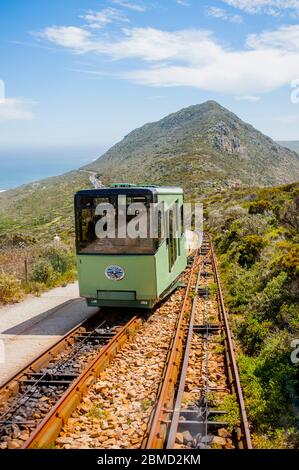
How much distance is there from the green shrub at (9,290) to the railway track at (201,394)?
6.41 meters

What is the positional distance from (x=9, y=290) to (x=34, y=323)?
3.31m

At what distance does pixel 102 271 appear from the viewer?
12.3 meters

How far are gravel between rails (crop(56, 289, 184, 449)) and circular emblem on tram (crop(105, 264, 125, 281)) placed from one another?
1711mm

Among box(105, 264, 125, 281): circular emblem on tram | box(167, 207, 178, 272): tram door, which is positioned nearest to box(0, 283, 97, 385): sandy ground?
box(105, 264, 125, 281): circular emblem on tram

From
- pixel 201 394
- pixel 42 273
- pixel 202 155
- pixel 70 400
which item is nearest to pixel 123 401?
pixel 70 400

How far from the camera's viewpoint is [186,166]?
88188 mm

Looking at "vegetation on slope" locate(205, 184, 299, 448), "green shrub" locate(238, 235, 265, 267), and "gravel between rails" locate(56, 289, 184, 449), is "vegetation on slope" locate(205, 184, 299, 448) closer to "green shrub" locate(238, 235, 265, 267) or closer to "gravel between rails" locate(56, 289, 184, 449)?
"green shrub" locate(238, 235, 265, 267)

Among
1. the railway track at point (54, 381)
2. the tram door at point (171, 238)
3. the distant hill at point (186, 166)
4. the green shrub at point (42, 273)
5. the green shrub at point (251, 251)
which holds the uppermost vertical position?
the distant hill at point (186, 166)

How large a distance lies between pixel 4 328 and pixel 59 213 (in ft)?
199

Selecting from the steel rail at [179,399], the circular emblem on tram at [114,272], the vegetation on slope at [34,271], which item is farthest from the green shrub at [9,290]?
the steel rail at [179,399]

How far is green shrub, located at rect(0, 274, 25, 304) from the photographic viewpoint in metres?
15.5

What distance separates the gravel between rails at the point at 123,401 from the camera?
6.37 metres

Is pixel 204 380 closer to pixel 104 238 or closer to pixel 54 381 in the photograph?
pixel 54 381

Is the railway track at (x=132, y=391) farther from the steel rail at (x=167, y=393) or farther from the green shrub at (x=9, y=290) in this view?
the green shrub at (x=9, y=290)
